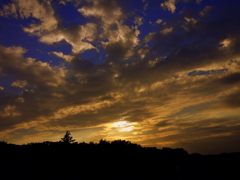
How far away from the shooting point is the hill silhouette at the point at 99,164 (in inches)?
615

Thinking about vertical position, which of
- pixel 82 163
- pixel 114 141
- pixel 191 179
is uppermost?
pixel 114 141

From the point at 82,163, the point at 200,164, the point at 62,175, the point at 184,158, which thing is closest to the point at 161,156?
the point at 184,158

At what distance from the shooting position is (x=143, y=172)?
688 inches

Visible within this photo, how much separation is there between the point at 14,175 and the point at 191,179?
1457 cm

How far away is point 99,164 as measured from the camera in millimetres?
17703

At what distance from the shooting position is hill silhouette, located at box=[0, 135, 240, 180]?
51.2 feet

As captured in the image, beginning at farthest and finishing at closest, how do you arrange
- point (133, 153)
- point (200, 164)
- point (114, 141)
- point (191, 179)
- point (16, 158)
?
point (114, 141) < point (133, 153) < point (200, 164) < point (16, 158) < point (191, 179)

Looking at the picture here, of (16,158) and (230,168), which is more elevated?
(16,158)

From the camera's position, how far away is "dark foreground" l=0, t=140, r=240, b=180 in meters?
15.6

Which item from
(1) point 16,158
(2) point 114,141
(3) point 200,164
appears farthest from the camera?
(2) point 114,141

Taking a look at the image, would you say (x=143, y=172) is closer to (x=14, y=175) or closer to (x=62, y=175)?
(x=62, y=175)

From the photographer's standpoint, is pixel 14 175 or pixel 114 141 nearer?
pixel 14 175

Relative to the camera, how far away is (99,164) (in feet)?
58.1

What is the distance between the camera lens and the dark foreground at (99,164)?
15.6 m
